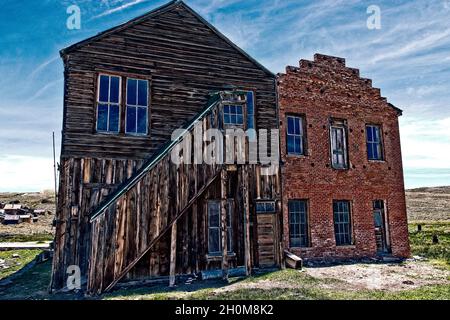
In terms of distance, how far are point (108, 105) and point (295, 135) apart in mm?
8362

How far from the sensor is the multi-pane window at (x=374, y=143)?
667 inches

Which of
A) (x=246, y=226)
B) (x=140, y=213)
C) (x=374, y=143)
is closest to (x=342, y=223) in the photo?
(x=374, y=143)

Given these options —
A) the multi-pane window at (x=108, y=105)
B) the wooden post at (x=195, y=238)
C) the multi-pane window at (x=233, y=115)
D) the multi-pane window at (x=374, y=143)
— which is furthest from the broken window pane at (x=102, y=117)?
the multi-pane window at (x=374, y=143)

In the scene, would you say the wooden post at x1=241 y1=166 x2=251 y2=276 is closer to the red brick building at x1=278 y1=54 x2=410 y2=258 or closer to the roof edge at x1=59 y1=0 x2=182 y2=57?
the red brick building at x1=278 y1=54 x2=410 y2=258

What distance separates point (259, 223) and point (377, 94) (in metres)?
9.98

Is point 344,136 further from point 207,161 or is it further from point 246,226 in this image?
point 207,161

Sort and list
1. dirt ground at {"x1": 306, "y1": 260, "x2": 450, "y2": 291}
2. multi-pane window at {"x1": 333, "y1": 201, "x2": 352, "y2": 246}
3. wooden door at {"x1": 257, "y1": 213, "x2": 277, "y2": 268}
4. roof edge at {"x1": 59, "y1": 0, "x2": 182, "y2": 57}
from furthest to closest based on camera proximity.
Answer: multi-pane window at {"x1": 333, "y1": 201, "x2": 352, "y2": 246} < wooden door at {"x1": 257, "y1": 213, "x2": 277, "y2": 268} < roof edge at {"x1": 59, "y1": 0, "x2": 182, "y2": 57} < dirt ground at {"x1": 306, "y1": 260, "x2": 450, "y2": 291}

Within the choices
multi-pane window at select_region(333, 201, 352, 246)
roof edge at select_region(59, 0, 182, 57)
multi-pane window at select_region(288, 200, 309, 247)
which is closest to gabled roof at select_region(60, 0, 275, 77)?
roof edge at select_region(59, 0, 182, 57)

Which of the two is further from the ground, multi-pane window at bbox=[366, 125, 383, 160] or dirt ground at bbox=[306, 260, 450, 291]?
multi-pane window at bbox=[366, 125, 383, 160]

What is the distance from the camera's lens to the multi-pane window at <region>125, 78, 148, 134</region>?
38.2 ft

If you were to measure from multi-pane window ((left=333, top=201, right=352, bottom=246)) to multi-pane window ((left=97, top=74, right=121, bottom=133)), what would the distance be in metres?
10.7

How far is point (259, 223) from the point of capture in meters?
13.0
